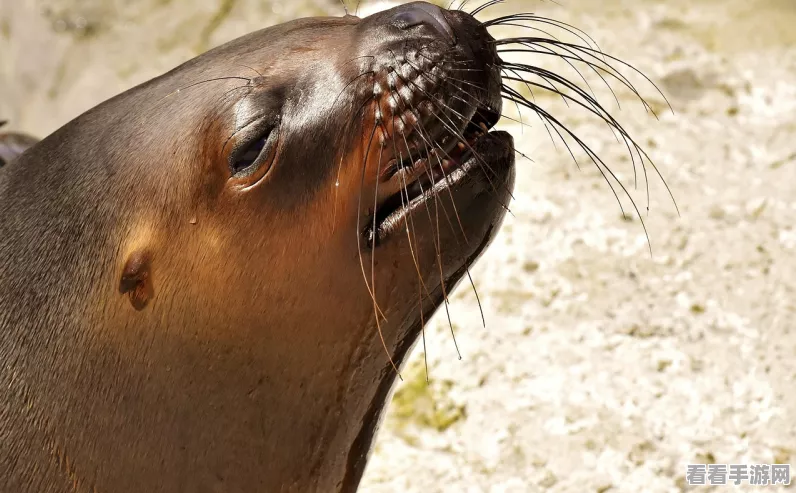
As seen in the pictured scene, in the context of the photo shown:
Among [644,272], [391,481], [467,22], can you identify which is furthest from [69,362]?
[644,272]

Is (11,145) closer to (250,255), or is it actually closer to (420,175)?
(250,255)

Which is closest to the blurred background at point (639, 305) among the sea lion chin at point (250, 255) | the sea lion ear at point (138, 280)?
the sea lion chin at point (250, 255)

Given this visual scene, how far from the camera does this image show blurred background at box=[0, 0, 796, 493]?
11.0 ft

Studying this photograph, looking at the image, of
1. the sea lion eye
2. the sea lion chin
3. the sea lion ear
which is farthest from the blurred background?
the sea lion eye

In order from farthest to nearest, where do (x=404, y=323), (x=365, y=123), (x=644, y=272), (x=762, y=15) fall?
(x=762, y=15) → (x=644, y=272) → (x=404, y=323) → (x=365, y=123)

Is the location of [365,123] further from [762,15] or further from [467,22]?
[762,15]

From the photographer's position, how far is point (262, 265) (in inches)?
85.7

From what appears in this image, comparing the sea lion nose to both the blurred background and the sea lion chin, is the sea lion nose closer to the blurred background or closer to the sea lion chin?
the sea lion chin

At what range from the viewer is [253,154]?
2.18m

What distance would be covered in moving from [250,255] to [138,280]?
26cm

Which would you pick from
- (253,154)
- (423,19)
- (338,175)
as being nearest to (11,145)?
(253,154)

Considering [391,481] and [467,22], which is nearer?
[467,22]

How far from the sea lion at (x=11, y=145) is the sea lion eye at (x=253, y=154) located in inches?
64.8

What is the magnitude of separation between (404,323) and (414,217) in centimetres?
30
